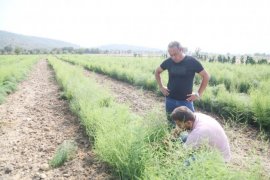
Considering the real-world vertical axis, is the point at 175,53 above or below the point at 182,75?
above

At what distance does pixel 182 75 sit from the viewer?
4758 mm

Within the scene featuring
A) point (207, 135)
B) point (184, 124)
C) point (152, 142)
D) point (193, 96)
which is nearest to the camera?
point (207, 135)

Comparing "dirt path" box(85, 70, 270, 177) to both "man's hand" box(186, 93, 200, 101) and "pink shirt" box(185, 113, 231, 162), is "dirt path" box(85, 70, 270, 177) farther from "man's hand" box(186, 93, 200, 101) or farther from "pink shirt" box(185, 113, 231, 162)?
"man's hand" box(186, 93, 200, 101)

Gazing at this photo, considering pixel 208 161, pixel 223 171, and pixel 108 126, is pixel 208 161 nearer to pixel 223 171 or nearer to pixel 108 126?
pixel 223 171

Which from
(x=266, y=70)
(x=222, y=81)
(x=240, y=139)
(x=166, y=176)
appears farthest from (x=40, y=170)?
(x=266, y=70)

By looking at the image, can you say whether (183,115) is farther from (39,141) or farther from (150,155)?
(39,141)

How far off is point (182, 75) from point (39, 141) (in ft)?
10.8

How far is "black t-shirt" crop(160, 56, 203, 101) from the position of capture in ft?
15.3

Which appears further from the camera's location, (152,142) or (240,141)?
(240,141)

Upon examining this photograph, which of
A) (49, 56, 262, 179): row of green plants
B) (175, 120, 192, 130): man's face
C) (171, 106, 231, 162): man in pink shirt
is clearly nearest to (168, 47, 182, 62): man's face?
(49, 56, 262, 179): row of green plants

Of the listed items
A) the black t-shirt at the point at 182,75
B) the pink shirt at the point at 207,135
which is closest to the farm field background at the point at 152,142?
the pink shirt at the point at 207,135

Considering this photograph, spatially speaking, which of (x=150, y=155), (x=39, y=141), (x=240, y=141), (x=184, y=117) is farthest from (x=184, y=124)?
(x=39, y=141)

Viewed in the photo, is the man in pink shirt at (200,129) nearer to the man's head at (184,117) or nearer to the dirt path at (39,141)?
the man's head at (184,117)

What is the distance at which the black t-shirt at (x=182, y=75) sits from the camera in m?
4.66
